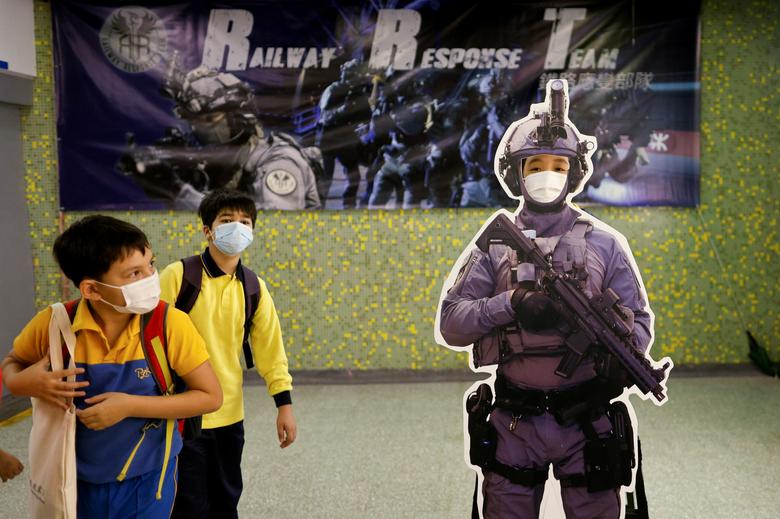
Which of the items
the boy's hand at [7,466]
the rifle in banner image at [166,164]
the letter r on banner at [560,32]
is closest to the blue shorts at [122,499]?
the boy's hand at [7,466]

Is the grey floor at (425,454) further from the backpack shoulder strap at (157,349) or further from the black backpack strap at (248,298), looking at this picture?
the backpack shoulder strap at (157,349)

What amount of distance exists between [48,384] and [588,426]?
140 centimetres

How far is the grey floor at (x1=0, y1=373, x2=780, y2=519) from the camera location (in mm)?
2793

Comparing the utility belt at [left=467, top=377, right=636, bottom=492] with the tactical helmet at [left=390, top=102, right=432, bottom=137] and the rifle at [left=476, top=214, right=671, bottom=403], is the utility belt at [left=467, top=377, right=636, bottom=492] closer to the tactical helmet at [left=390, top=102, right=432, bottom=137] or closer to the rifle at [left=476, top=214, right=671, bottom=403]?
the rifle at [left=476, top=214, right=671, bottom=403]

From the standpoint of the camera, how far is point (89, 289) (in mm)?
1449

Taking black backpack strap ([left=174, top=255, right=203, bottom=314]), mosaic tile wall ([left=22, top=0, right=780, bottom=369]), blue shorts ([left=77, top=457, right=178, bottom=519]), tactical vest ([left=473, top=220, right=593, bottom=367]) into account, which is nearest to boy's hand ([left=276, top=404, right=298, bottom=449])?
black backpack strap ([left=174, top=255, right=203, bottom=314])

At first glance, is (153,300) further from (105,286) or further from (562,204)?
(562,204)

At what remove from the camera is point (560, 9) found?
454 centimetres

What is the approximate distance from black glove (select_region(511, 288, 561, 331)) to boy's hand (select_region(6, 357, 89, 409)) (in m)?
1.13

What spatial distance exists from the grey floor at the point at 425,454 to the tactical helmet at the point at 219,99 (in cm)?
184

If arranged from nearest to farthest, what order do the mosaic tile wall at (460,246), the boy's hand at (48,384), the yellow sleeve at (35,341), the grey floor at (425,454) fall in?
1. the boy's hand at (48,384)
2. the yellow sleeve at (35,341)
3. the grey floor at (425,454)
4. the mosaic tile wall at (460,246)

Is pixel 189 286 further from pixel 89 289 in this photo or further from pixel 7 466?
pixel 7 466

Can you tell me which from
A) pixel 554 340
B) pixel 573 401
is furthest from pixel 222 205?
pixel 573 401

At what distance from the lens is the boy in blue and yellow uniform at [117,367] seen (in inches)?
56.2
